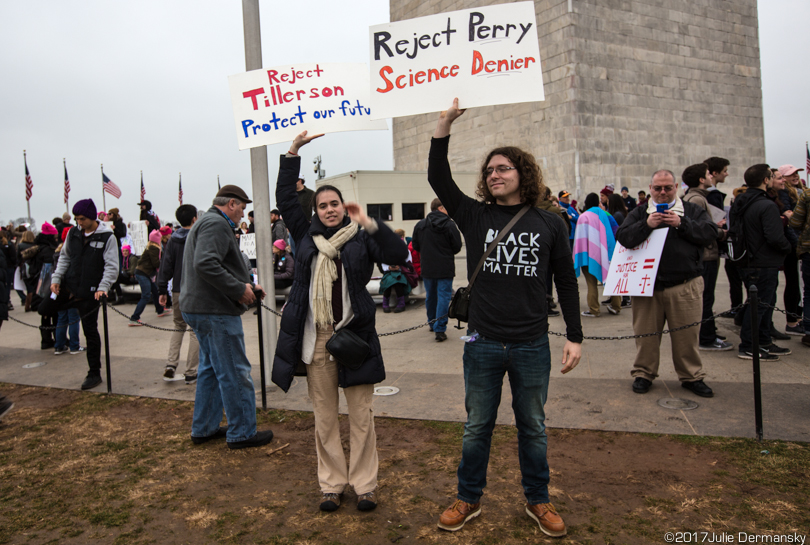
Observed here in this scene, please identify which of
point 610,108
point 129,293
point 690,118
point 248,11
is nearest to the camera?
point 248,11

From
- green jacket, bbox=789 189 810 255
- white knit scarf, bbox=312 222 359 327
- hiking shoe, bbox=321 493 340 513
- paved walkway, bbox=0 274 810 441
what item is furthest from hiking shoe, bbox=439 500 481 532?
green jacket, bbox=789 189 810 255

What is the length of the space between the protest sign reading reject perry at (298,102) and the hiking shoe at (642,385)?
3.23 meters

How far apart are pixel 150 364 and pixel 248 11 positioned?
453 cm

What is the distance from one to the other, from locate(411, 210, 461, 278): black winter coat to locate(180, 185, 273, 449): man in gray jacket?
3.63 m

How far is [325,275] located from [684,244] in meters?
3.29

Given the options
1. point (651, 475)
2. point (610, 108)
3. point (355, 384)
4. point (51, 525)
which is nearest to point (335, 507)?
point (355, 384)

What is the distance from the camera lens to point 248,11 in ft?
18.2

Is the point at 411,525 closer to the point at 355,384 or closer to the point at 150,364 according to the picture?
the point at 355,384

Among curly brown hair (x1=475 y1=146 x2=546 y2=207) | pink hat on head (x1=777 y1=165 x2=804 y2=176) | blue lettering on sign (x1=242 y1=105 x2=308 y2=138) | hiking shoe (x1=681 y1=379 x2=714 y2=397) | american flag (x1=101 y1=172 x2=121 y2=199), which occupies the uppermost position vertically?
american flag (x1=101 y1=172 x2=121 y2=199)

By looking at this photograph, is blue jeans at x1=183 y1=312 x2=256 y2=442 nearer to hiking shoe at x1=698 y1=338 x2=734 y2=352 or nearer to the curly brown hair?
the curly brown hair

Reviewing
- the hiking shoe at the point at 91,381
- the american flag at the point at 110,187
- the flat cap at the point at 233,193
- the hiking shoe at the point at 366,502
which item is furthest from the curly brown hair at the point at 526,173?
the american flag at the point at 110,187

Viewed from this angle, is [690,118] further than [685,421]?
Yes

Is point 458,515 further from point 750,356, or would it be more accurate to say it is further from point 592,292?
point 592,292

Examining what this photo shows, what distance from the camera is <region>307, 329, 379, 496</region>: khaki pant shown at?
3.34 metres
